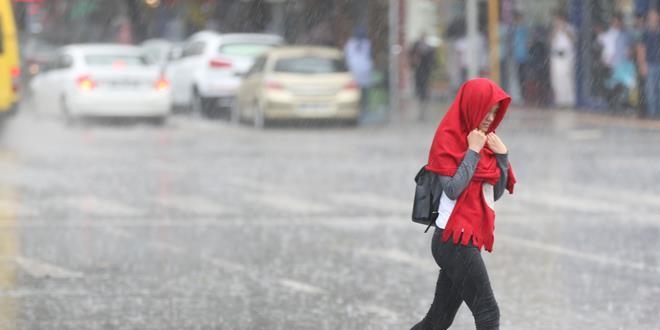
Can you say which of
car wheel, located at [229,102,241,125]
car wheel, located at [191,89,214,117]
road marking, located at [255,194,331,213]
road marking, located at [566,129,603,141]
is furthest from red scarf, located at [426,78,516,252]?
car wheel, located at [191,89,214,117]

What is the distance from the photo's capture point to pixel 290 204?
16.1m

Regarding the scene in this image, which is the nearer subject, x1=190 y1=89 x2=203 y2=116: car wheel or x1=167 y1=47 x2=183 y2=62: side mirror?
x1=190 y1=89 x2=203 y2=116: car wheel

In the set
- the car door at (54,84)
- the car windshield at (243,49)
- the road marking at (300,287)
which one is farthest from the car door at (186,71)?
the road marking at (300,287)

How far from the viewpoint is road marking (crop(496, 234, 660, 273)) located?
11617mm

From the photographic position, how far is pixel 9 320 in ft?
30.9

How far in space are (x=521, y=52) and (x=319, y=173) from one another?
48.0 ft

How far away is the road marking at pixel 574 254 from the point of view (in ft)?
Answer: 38.1

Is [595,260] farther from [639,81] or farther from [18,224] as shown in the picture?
[639,81]

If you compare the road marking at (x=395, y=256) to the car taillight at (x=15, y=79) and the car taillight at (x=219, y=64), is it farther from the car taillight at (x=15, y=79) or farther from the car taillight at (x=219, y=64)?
the car taillight at (x=219, y=64)

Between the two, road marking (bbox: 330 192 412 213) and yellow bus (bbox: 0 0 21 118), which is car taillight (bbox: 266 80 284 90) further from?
road marking (bbox: 330 192 412 213)

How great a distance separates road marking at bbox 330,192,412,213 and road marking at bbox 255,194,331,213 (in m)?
0.37

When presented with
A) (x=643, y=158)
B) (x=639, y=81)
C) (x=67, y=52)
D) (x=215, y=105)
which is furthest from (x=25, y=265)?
(x=215, y=105)

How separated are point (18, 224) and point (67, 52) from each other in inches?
691

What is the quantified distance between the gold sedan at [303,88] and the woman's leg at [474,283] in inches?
871
